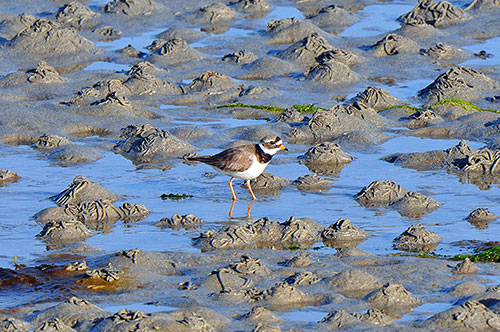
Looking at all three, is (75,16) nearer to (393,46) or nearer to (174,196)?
(393,46)

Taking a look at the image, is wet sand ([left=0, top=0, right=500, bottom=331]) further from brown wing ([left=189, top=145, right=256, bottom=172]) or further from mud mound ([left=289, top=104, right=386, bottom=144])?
brown wing ([left=189, top=145, right=256, bottom=172])

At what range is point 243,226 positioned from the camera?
1265 cm

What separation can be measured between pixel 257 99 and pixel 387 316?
11083 millimetres

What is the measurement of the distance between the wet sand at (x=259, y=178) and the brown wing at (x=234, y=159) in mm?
628

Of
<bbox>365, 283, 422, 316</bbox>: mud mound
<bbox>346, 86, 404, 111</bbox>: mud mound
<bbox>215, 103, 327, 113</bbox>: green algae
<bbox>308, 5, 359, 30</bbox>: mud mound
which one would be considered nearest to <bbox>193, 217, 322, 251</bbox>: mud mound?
<bbox>365, 283, 422, 316</bbox>: mud mound

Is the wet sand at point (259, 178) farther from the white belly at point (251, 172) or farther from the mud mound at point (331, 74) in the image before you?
the white belly at point (251, 172)

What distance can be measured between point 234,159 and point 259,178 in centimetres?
101

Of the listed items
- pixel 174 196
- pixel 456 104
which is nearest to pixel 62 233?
pixel 174 196

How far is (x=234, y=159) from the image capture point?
14.2 metres

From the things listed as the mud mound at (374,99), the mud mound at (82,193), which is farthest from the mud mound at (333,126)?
the mud mound at (82,193)

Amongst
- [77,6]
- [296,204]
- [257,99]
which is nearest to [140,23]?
[77,6]

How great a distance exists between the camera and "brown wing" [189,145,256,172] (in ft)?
46.5

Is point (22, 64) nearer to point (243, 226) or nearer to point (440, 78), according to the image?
point (440, 78)

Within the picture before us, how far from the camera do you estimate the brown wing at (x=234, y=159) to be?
46.5ft
